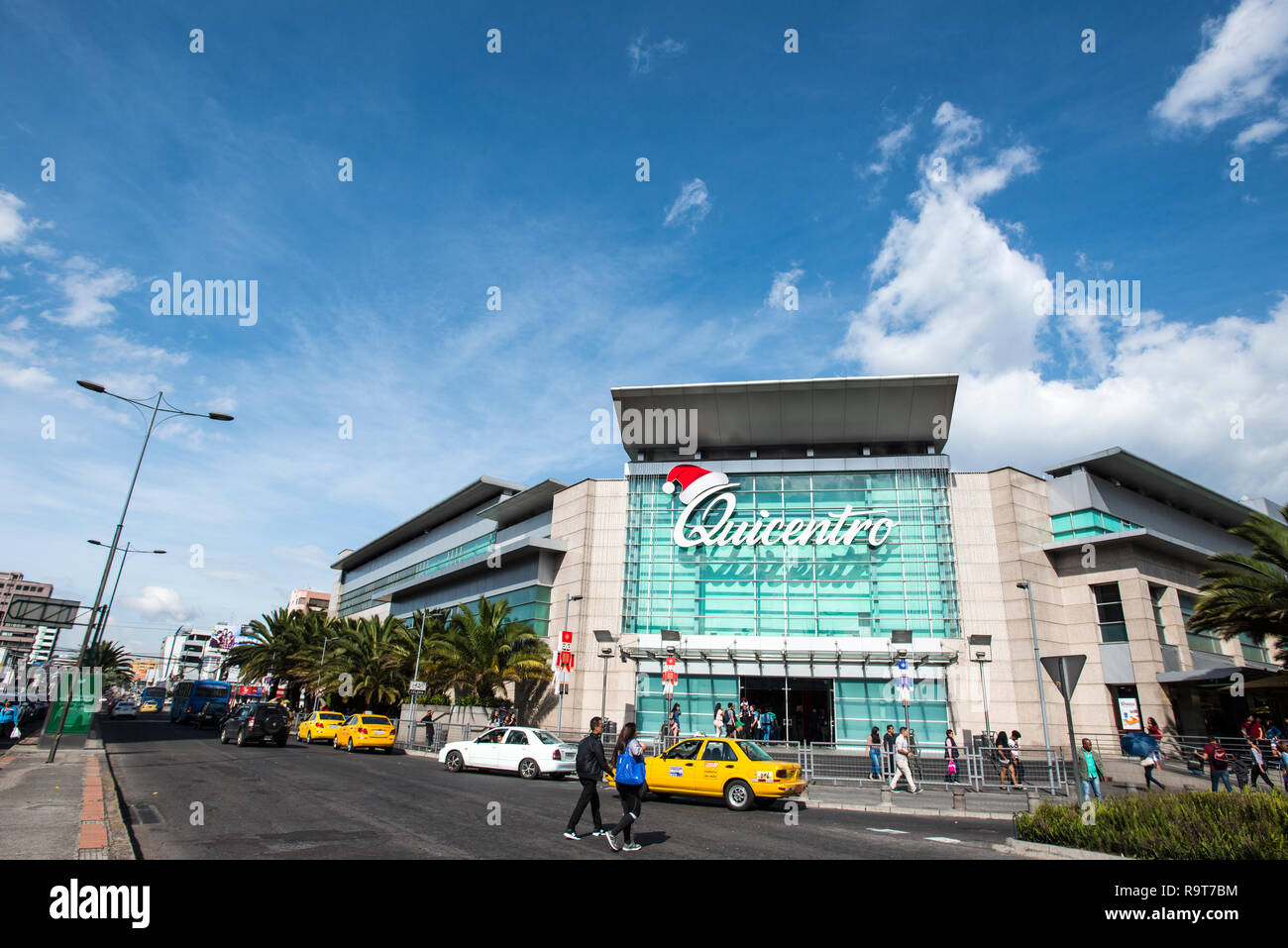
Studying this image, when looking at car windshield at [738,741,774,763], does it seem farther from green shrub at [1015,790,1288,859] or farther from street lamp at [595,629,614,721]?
street lamp at [595,629,614,721]

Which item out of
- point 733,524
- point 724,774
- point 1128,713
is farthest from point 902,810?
point 733,524

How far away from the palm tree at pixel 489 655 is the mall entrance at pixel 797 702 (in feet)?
33.8

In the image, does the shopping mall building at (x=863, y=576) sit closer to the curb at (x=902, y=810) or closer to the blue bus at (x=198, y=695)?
the curb at (x=902, y=810)

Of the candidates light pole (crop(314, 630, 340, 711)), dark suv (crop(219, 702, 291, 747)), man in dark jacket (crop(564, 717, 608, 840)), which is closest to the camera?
man in dark jacket (crop(564, 717, 608, 840))

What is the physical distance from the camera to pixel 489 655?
118 ft

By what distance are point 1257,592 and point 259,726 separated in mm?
36248

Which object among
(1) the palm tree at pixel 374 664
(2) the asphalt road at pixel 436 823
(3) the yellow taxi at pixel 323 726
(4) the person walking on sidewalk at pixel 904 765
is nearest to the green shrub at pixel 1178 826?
(2) the asphalt road at pixel 436 823

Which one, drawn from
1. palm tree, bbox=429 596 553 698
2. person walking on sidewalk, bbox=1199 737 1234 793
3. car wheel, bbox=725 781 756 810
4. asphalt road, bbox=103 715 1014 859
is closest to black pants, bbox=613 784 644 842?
asphalt road, bbox=103 715 1014 859

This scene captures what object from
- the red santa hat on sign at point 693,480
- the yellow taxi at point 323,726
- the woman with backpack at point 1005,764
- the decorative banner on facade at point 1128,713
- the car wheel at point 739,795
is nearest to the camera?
the car wheel at point 739,795

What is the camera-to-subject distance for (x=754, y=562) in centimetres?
3547

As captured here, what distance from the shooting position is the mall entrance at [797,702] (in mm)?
33000

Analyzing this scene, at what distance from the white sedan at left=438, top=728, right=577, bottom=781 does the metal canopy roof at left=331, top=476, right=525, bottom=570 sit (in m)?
28.1

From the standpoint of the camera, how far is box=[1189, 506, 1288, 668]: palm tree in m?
23.0
